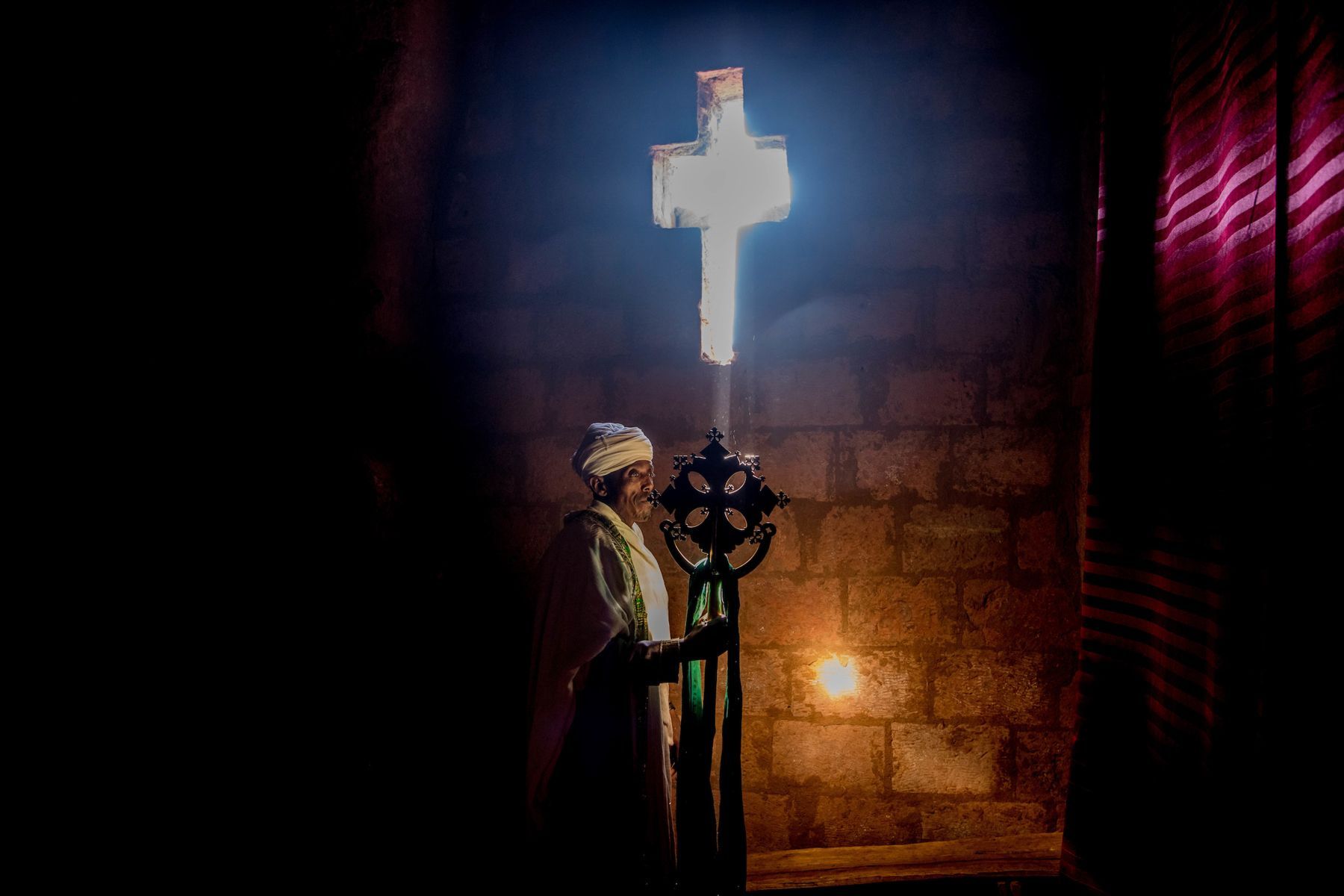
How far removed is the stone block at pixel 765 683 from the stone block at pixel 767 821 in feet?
1.20

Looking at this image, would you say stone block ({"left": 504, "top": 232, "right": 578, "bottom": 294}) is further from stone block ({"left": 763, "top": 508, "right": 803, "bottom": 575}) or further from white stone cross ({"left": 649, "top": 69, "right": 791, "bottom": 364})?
stone block ({"left": 763, "top": 508, "right": 803, "bottom": 575})

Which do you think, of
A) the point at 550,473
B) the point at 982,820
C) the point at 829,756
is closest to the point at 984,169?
the point at 550,473

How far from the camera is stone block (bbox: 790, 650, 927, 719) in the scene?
263cm

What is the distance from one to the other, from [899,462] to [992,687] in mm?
1001

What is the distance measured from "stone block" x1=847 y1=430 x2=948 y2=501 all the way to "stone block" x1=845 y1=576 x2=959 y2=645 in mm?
369

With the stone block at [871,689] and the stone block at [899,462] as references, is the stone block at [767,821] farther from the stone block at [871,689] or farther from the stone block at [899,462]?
the stone block at [899,462]

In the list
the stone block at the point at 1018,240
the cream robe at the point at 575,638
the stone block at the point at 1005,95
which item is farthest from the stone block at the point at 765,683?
the stone block at the point at 1005,95

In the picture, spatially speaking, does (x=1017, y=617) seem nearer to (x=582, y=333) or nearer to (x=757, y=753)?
(x=757, y=753)

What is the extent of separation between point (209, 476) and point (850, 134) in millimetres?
2957

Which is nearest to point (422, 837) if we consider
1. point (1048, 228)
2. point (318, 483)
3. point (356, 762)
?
point (356, 762)

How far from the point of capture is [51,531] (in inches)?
85.4

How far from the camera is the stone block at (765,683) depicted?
269 cm

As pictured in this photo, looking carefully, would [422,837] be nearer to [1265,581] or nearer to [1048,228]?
[1265,581]

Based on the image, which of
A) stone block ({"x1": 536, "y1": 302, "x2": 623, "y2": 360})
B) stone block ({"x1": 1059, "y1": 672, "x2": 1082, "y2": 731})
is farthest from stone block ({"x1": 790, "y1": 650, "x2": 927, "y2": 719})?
stone block ({"x1": 536, "y1": 302, "x2": 623, "y2": 360})
